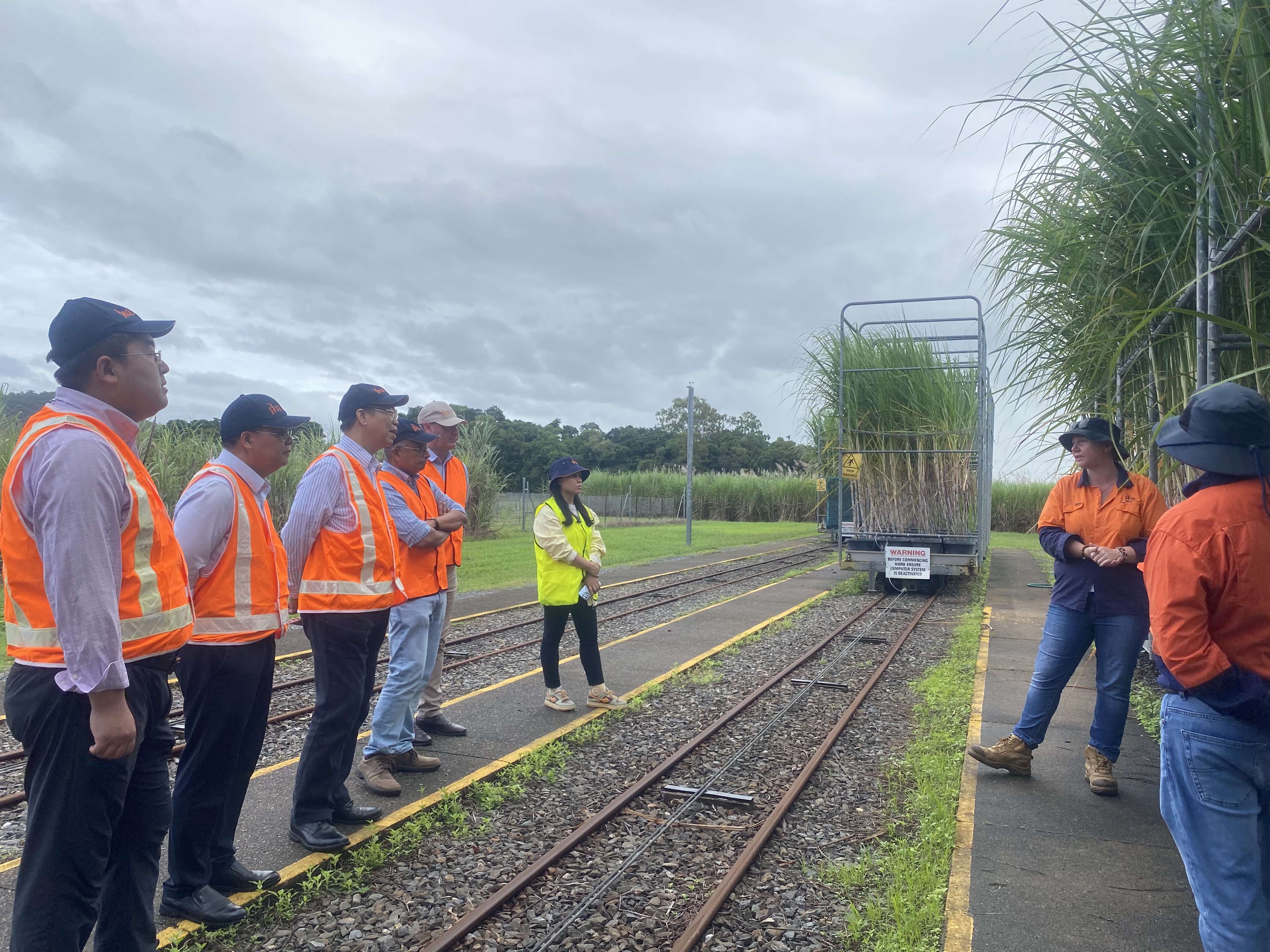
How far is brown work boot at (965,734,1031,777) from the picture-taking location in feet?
16.3

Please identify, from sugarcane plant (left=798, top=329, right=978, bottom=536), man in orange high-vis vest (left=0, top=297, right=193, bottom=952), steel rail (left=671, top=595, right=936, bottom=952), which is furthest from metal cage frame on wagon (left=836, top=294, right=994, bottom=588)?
man in orange high-vis vest (left=0, top=297, right=193, bottom=952)

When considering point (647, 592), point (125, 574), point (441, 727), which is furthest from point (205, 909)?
point (647, 592)

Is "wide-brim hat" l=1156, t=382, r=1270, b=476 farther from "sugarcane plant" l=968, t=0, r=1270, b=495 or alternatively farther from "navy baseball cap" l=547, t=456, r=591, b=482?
"navy baseball cap" l=547, t=456, r=591, b=482

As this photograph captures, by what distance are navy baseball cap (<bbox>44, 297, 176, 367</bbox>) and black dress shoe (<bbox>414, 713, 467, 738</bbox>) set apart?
3.90 metres

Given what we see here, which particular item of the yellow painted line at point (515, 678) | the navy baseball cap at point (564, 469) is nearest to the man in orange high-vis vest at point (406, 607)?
the yellow painted line at point (515, 678)

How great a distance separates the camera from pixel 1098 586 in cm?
456

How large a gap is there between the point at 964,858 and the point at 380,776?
3.02 m

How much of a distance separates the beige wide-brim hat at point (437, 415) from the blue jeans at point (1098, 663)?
153 inches

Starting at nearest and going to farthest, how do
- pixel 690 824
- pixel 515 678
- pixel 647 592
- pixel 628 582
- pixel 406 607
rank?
pixel 690 824 < pixel 406 607 < pixel 515 678 < pixel 647 592 < pixel 628 582

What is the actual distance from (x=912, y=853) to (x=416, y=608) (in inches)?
112

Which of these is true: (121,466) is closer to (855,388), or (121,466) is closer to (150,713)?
(150,713)

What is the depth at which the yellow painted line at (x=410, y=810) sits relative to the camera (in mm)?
3299

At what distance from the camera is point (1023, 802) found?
4680 millimetres

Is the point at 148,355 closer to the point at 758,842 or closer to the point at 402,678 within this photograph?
the point at 402,678
